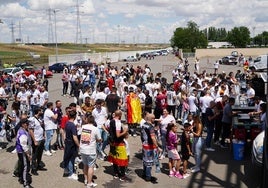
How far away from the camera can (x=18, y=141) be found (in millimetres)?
8461

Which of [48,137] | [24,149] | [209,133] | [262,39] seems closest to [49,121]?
[48,137]

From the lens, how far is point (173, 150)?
9.52 m

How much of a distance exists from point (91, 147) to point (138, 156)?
3.34 m

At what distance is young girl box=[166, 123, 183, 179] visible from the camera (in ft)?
30.8

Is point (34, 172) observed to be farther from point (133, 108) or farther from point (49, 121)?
point (133, 108)

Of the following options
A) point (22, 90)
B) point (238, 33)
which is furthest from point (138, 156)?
point (238, 33)

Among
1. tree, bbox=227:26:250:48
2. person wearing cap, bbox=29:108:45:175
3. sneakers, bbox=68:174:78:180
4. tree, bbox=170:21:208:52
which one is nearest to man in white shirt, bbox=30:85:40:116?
person wearing cap, bbox=29:108:45:175

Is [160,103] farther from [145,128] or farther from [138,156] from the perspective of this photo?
[145,128]

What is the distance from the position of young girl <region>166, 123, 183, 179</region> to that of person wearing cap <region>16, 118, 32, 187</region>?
11.3 ft

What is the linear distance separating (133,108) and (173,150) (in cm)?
390

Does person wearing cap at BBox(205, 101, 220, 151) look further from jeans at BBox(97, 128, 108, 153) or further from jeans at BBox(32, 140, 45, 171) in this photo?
jeans at BBox(32, 140, 45, 171)

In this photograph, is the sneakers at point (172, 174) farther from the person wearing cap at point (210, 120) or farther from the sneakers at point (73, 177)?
the person wearing cap at point (210, 120)

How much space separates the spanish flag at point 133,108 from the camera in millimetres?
13156

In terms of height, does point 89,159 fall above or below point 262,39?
below
